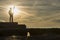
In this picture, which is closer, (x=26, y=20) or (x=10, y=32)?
(x=10, y=32)

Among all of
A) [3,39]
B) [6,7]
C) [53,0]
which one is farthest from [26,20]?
[3,39]

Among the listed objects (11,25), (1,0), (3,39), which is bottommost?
(3,39)

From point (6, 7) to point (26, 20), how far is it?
1.11 ft

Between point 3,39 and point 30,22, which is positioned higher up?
point 30,22

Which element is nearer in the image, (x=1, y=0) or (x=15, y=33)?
(x=15, y=33)

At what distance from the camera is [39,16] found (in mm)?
2420

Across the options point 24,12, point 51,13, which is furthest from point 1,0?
point 51,13

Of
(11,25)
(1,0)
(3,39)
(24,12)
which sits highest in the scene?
(1,0)

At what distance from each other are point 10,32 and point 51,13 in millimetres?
865

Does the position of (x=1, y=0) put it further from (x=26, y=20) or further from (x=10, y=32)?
(x=10, y=32)

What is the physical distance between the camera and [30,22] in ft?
7.79

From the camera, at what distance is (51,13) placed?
2.46m

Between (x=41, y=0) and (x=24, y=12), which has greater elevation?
(x=41, y=0)

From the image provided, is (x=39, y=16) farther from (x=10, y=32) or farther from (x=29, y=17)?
(x=10, y=32)
